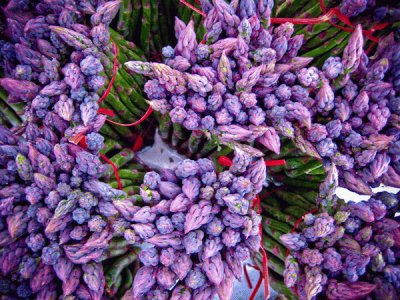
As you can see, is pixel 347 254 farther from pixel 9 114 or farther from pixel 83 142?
pixel 9 114

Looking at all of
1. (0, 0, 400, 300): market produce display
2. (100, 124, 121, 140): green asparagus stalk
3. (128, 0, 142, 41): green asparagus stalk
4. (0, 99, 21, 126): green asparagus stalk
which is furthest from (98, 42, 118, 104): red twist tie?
(0, 99, 21, 126): green asparagus stalk

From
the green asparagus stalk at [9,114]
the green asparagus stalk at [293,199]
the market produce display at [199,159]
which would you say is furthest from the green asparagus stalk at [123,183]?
the green asparagus stalk at [293,199]

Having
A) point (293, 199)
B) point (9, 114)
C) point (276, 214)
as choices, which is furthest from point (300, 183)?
point (9, 114)

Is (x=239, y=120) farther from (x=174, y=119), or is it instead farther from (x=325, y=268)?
(x=325, y=268)

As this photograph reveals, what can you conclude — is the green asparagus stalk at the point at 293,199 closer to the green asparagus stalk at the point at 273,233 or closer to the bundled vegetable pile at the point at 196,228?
the green asparagus stalk at the point at 273,233

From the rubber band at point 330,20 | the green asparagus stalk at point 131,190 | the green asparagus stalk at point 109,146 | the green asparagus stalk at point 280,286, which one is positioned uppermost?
the rubber band at point 330,20

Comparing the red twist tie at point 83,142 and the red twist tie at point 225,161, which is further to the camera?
the red twist tie at point 225,161

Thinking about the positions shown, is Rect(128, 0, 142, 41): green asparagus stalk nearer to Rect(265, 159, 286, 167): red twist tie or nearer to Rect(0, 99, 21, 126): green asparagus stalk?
Rect(0, 99, 21, 126): green asparagus stalk

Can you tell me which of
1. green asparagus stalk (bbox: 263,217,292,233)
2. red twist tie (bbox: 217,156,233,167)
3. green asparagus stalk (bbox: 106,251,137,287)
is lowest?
green asparagus stalk (bbox: 106,251,137,287)
